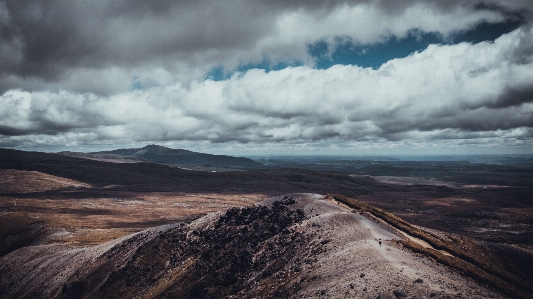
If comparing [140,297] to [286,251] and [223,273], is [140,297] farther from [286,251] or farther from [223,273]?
[286,251]

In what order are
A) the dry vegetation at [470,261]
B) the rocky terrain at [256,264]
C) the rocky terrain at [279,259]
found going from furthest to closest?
the dry vegetation at [470,261], the rocky terrain at [279,259], the rocky terrain at [256,264]

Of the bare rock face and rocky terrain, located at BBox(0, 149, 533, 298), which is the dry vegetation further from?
the bare rock face

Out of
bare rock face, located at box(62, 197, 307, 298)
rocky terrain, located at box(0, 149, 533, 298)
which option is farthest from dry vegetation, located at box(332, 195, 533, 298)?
bare rock face, located at box(62, 197, 307, 298)

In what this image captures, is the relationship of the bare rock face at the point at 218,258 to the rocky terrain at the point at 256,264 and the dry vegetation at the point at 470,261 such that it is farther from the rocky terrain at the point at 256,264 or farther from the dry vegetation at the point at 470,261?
the dry vegetation at the point at 470,261

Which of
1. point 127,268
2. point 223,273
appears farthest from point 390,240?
point 127,268

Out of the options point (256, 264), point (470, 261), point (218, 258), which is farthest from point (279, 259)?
point (470, 261)

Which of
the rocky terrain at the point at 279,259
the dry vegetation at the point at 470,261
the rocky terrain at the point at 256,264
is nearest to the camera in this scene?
the rocky terrain at the point at 256,264

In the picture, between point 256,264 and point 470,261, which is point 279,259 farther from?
point 470,261

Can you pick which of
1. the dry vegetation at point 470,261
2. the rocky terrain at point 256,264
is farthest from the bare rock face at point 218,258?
the dry vegetation at point 470,261

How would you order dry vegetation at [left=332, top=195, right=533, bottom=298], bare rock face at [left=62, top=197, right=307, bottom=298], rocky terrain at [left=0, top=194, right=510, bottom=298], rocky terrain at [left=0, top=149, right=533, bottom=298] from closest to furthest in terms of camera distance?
rocky terrain at [left=0, top=194, right=510, bottom=298] < rocky terrain at [left=0, top=149, right=533, bottom=298] < dry vegetation at [left=332, top=195, right=533, bottom=298] < bare rock face at [left=62, top=197, right=307, bottom=298]
